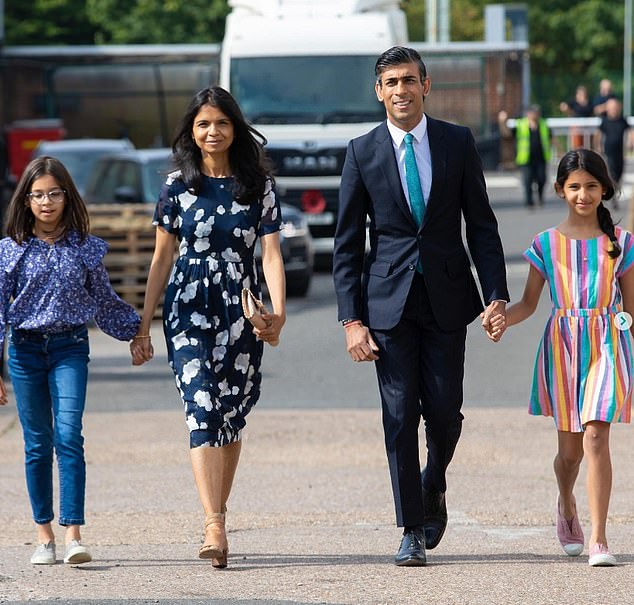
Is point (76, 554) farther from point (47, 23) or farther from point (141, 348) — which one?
point (47, 23)

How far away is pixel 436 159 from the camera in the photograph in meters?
6.11

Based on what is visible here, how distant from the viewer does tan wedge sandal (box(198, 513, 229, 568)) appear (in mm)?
6055

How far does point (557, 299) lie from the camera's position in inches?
247

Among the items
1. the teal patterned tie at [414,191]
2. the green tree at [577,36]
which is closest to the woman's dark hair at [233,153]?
the teal patterned tie at [414,191]

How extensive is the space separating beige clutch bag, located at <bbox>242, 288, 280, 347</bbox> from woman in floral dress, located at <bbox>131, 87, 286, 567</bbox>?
0.11 feet

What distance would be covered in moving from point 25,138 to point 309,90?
40.0 ft

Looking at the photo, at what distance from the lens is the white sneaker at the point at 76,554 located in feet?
20.1

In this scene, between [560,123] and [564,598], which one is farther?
[560,123]

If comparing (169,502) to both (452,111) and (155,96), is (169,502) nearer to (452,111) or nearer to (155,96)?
(155,96)

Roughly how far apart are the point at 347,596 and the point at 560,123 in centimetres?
3889

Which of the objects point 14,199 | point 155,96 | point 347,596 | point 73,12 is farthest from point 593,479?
point 73,12

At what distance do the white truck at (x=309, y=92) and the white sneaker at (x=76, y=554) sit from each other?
12692 millimetres

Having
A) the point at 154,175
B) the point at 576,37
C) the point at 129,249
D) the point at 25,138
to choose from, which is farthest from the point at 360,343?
the point at 576,37

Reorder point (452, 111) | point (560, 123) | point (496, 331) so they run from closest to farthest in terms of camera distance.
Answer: point (496, 331)
point (452, 111)
point (560, 123)
